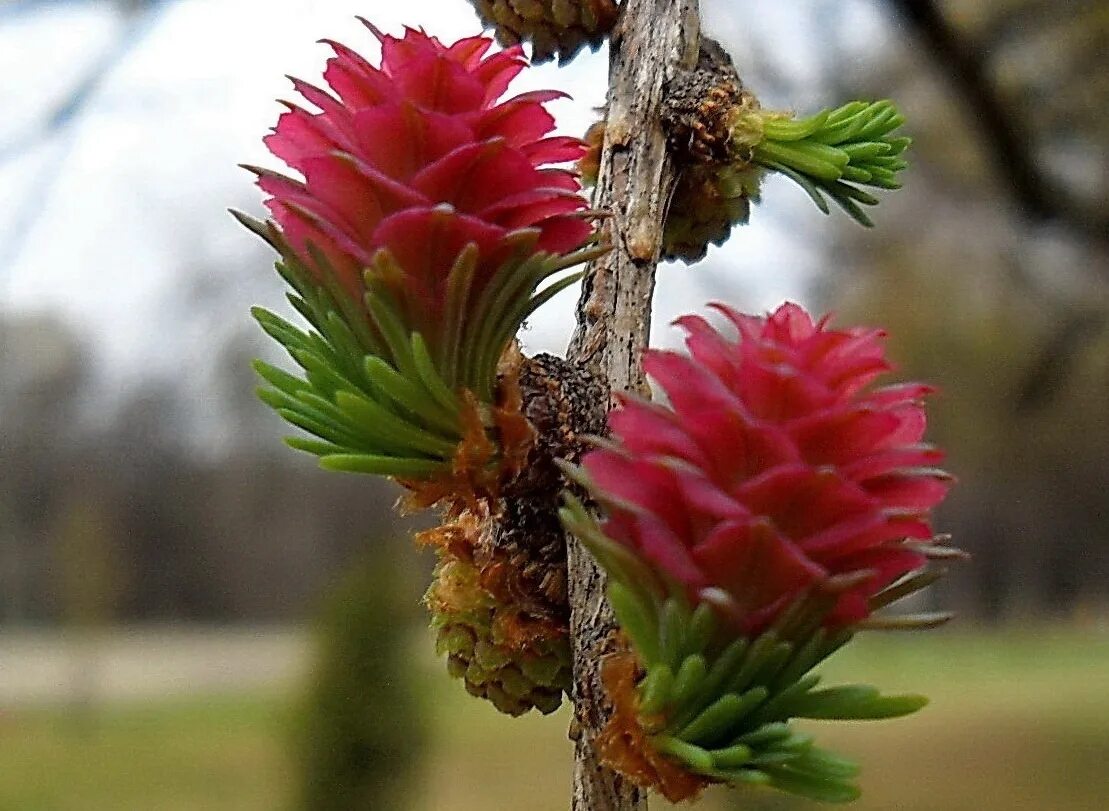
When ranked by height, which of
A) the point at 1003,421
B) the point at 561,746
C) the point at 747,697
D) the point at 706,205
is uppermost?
the point at 1003,421

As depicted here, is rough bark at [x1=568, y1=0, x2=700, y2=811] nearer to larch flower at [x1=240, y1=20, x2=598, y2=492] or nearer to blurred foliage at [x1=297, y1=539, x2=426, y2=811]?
larch flower at [x1=240, y1=20, x2=598, y2=492]

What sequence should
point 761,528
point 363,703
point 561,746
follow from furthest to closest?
point 561,746 < point 363,703 < point 761,528

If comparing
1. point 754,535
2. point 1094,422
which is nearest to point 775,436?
point 754,535

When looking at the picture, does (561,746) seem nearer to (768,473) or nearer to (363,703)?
(363,703)

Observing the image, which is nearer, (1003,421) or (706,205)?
(706,205)

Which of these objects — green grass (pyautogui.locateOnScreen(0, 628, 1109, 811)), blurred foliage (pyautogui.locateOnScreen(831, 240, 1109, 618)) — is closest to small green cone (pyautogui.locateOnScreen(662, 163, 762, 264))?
green grass (pyautogui.locateOnScreen(0, 628, 1109, 811))

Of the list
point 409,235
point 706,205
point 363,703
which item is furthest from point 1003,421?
point 409,235

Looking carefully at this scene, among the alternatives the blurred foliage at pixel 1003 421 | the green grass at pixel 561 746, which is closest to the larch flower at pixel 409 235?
the green grass at pixel 561 746

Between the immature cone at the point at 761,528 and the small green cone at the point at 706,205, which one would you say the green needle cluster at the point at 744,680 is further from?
the small green cone at the point at 706,205
